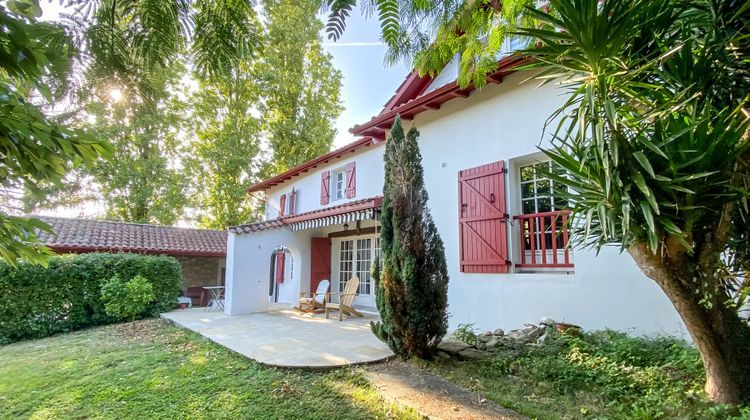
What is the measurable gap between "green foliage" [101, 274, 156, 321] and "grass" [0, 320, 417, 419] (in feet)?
8.87

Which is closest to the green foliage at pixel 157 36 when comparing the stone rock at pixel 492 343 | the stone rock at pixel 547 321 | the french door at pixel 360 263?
the stone rock at pixel 492 343

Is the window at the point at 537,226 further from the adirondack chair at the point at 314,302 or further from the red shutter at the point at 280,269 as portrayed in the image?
the red shutter at the point at 280,269

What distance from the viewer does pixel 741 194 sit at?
3084 millimetres

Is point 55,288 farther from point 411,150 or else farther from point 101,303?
point 411,150

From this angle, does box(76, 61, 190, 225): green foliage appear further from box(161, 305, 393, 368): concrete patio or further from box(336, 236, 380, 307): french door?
box(336, 236, 380, 307): french door

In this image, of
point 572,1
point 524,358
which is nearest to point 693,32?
point 572,1

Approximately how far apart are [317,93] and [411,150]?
18.3 meters

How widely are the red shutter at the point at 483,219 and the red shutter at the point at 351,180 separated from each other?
4.42 meters

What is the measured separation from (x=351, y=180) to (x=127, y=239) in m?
10.6

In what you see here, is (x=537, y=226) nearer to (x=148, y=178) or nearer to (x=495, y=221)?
(x=495, y=221)

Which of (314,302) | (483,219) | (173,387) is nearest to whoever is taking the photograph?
(173,387)

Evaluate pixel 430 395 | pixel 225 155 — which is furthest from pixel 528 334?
pixel 225 155

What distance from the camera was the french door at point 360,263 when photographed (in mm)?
12734

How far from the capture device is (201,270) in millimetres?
19062
